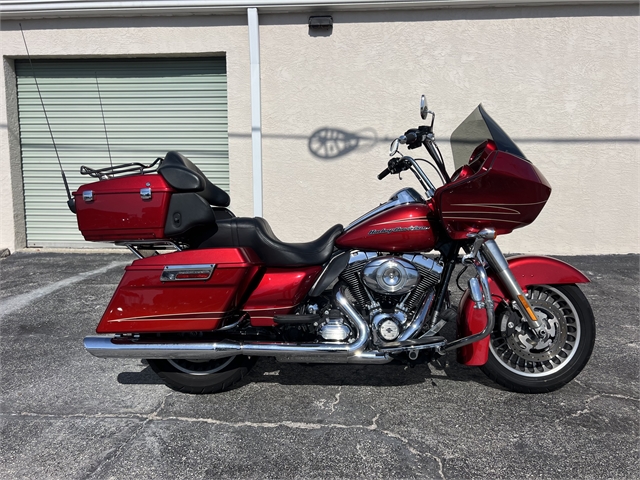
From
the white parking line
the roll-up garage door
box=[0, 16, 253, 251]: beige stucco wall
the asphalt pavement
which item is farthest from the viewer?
the roll-up garage door

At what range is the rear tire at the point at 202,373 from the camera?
8.91ft

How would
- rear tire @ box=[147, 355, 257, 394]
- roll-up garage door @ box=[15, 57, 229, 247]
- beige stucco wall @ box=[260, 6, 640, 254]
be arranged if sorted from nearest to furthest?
rear tire @ box=[147, 355, 257, 394]
beige stucco wall @ box=[260, 6, 640, 254]
roll-up garage door @ box=[15, 57, 229, 247]

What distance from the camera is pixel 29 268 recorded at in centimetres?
592

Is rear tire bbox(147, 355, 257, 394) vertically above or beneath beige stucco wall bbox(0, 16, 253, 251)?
beneath

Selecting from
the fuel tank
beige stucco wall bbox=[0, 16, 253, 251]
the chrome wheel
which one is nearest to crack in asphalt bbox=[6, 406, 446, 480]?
the chrome wheel

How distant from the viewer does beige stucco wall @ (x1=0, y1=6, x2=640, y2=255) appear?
5.82 m

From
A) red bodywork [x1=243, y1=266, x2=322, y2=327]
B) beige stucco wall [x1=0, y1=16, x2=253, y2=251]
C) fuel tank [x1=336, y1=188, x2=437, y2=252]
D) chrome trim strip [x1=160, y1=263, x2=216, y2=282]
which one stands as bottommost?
red bodywork [x1=243, y1=266, x2=322, y2=327]

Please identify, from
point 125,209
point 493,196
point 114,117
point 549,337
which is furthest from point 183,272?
point 114,117

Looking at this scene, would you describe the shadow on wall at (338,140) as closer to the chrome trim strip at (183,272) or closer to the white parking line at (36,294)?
the white parking line at (36,294)

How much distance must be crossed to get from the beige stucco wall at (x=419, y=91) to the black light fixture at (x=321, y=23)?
0.09 metres

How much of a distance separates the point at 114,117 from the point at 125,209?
16.3ft

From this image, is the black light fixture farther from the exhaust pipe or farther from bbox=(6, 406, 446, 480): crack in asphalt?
bbox=(6, 406, 446, 480): crack in asphalt

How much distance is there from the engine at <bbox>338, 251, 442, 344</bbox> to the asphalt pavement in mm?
506

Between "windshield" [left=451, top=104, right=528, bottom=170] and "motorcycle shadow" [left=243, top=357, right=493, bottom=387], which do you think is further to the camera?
"motorcycle shadow" [left=243, top=357, right=493, bottom=387]
